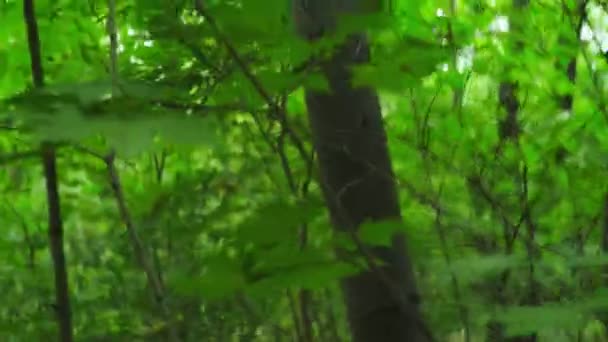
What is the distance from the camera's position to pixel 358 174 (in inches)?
52.8

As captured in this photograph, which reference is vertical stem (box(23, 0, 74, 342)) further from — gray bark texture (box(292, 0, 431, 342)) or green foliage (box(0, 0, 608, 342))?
gray bark texture (box(292, 0, 431, 342))

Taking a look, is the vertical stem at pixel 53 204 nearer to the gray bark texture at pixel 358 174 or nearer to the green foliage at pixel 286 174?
the green foliage at pixel 286 174

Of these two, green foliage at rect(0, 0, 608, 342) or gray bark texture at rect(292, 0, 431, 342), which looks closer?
green foliage at rect(0, 0, 608, 342)

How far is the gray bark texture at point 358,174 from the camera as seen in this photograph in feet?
4.28

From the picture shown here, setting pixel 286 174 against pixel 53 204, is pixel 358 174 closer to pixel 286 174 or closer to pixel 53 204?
pixel 286 174

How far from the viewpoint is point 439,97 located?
2496mm

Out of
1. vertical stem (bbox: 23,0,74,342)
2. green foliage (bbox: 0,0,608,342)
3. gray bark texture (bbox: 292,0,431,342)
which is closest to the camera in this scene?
green foliage (bbox: 0,0,608,342)

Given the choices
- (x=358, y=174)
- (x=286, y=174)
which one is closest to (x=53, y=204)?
(x=286, y=174)

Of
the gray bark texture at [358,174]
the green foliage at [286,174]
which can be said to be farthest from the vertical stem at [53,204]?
the gray bark texture at [358,174]

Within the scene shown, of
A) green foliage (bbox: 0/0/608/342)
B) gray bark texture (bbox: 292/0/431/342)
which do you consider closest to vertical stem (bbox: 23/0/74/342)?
green foliage (bbox: 0/0/608/342)

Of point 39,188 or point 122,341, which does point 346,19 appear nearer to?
point 122,341

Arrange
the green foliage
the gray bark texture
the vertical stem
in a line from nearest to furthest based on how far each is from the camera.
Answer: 1. the green foliage
2. the vertical stem
3. the gray bark texture

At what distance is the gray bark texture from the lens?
130 centimetres

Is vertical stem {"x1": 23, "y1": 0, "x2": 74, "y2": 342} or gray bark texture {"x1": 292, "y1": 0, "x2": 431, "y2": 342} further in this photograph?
gray bark texture {"x1": 292, "y1": 0, "x2": 431, "y2": 342}
